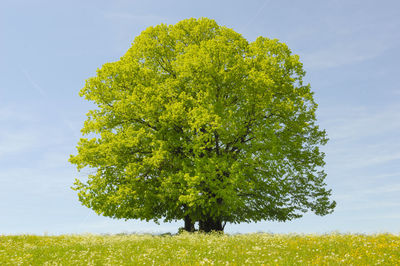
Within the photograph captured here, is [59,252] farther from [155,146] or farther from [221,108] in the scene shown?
[221,108]

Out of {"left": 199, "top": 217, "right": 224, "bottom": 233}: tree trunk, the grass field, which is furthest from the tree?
the grass field

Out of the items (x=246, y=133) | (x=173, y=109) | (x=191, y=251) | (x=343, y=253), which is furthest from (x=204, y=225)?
(x=343, y=253)

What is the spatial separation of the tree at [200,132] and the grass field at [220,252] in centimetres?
483

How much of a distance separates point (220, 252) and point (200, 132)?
9.37 meters

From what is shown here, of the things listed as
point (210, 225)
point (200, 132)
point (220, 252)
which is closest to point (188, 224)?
point (210, 225)

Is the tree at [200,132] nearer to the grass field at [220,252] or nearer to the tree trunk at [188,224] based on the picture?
the tree trunk at [188,224]

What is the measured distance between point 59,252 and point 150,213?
7951 millimetres

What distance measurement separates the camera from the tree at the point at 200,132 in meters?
23.3

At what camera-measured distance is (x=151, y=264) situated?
14359 mm

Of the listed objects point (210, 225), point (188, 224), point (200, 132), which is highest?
point (200, 132)

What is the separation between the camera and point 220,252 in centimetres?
1519

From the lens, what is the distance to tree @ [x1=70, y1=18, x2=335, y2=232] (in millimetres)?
23328

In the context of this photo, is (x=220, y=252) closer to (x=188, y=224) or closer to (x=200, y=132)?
(x=200, y=132)

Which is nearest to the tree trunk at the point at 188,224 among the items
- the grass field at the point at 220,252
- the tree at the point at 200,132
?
the tree at the point at 200,132
